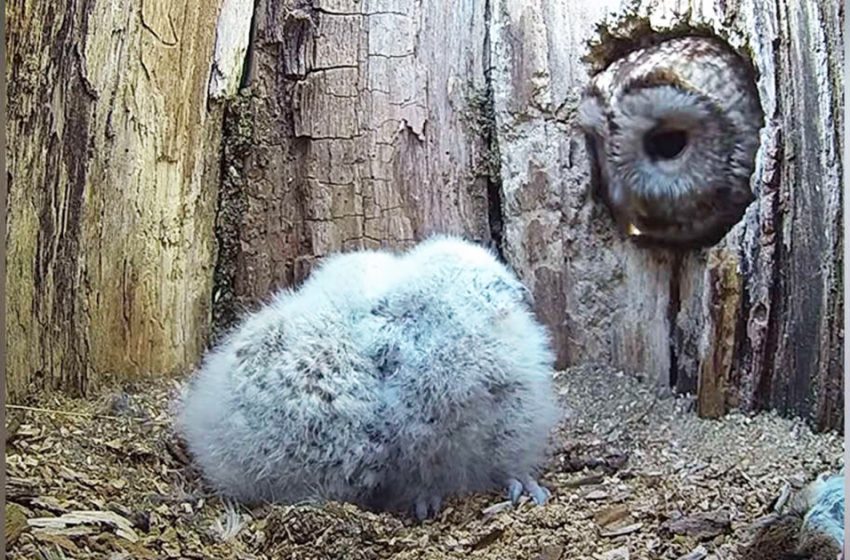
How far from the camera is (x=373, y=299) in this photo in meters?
1.00

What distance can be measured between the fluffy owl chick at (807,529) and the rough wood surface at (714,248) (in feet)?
0.27

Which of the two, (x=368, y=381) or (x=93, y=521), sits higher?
(x=368, y=381)

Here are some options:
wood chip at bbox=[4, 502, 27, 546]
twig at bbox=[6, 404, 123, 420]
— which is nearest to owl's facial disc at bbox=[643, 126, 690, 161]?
twig at bbox=[6, 404, 123, 420]

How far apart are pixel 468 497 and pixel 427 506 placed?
0.15 ft

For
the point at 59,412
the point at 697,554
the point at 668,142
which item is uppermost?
the point at 668,142

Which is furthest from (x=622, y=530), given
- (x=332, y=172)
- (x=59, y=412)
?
(x=59, y=412)

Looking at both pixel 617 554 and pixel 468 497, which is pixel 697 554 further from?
pixel 468 497

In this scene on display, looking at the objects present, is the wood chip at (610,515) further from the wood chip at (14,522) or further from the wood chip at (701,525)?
the wood chip at (14,522)

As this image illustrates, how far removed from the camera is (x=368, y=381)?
100 cm

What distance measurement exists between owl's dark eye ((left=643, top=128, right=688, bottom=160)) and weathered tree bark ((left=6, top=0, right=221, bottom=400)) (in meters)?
0.47

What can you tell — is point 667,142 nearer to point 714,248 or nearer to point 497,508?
point 714,248

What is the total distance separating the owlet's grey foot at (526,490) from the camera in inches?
40.1

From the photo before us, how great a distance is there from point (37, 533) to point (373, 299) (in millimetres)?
417

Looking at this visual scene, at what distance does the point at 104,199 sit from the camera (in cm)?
99
